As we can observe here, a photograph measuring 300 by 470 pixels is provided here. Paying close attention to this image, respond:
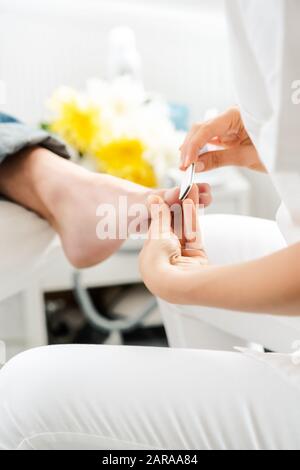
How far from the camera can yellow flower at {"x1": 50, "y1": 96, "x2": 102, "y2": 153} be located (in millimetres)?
1190

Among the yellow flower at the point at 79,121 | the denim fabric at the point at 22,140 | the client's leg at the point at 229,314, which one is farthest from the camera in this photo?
the yellow flower at the point at 79,121

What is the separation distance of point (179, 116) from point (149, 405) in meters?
1.19

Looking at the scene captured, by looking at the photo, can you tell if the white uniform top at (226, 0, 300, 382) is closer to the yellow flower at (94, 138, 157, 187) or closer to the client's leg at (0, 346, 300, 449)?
the client's leg at (0, 346, 300, 449)

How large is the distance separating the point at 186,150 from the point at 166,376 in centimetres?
27

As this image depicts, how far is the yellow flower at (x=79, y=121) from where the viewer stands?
119 cm

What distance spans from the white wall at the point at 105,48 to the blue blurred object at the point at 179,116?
4.4 inches

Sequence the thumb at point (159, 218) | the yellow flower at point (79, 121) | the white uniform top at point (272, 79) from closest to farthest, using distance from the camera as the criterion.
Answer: the white uniform top at point (272, 79)
the thumb at point (159, 218)
the yellow flower at point (79, 121)

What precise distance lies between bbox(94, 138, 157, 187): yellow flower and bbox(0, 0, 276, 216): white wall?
Answer: 497 millimetres

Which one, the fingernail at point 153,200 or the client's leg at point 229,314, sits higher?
the fingernail at point 153,200

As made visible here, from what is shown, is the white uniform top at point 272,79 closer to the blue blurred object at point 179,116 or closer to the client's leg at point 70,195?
the client's leg at point 70,195

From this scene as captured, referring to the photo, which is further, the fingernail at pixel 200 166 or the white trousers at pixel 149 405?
the fingernail at pixel 200 166

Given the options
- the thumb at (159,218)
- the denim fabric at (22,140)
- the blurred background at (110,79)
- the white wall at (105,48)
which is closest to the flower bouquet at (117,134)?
the blurred background at (110,79)

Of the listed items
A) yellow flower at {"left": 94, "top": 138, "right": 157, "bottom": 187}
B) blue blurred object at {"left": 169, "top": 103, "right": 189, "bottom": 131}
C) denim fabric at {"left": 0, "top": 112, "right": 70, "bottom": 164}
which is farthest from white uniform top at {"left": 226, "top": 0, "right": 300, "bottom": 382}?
blue blurred object at {"left": 169, "top": 103, "right": 189, "bottom": 131}

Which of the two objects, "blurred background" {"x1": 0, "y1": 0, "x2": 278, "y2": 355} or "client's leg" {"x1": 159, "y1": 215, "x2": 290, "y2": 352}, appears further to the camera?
"blurred background" {"x1": 0, "y1": 0, "x2": 278, "y2": 355}
